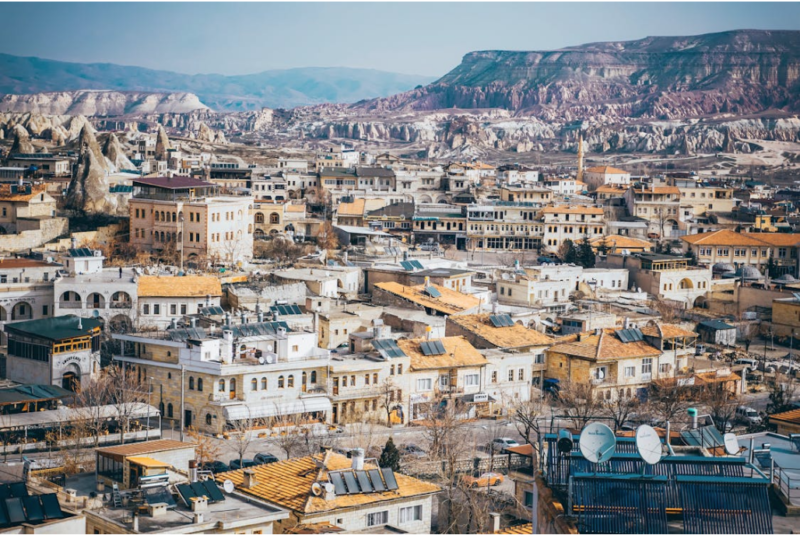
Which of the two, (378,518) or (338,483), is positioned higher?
(338,483)

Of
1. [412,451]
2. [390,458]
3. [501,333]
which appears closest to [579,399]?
[501,333]

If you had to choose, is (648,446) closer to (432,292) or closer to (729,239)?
(432,292)

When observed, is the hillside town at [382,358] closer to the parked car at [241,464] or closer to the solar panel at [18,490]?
the solar panel at [18,490]

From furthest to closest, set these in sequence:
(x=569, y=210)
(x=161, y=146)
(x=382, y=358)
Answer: (x=161, y=146) < (x=569, y=210) < (x=382, y=358)

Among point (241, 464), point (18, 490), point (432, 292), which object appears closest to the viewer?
point (18, 490)

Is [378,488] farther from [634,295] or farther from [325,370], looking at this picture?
[634,295]

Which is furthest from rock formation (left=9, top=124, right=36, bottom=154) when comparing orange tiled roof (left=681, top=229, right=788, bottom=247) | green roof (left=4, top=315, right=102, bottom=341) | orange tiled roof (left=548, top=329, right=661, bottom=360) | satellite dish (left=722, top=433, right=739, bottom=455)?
satellite dish (left=722, top=433, right=739, bottom=455)
